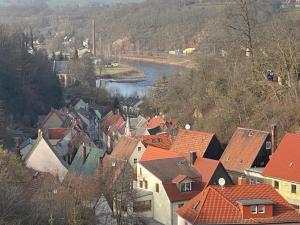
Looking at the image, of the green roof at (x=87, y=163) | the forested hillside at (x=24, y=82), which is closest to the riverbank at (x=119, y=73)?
the forested hillside at (x=24, y=82)

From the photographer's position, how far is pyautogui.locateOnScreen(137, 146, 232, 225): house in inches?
907

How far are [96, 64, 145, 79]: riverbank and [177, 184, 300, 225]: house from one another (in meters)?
69.3

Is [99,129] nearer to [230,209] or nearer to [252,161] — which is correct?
[252,161]

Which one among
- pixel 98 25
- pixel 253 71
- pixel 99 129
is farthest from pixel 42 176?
pixel 98 25

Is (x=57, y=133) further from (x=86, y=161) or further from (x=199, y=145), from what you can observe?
(x=199, y=145)

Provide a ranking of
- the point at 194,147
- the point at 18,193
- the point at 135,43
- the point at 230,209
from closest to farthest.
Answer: the point at 18,193 → the point at 230,209 → the point at 194,147 → the point at 135,43

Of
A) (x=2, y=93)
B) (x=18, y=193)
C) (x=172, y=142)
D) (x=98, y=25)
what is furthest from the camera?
(x=98, y=25)

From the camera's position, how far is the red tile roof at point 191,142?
2686 cm

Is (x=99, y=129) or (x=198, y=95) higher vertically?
(x=198, y=95)

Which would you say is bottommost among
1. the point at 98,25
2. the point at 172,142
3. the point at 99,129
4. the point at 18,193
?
the point at 98,25

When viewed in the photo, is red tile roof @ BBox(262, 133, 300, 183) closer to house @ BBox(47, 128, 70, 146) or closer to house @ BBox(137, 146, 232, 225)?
house @ BBox(137, 146, 232, 225)

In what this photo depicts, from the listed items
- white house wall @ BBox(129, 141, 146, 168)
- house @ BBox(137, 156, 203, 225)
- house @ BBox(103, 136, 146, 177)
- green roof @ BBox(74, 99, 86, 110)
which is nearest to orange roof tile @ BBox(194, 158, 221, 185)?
house @ BBox(137, 156, 203, 225)

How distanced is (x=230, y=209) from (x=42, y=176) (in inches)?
306

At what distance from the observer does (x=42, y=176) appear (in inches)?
992
